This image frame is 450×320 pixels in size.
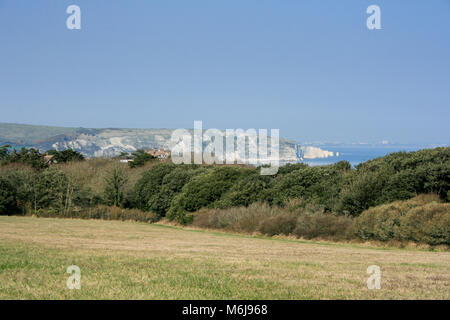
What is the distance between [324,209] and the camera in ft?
144

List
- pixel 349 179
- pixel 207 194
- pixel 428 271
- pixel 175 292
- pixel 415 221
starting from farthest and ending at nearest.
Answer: pixel 207 194
pixel 349 179
pixel 415 221
pixel 428 271
pixel 175 292

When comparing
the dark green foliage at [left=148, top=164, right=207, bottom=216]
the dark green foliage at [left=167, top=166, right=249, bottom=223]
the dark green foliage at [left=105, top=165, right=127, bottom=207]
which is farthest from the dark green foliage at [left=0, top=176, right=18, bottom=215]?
the dark green foliage at [left=167, top=166, right=249, bottom=223]

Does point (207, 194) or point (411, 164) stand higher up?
point (411, 164)

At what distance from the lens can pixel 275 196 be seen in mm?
50344

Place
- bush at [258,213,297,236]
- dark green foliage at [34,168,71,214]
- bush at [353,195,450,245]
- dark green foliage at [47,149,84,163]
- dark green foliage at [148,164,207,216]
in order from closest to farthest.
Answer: bush at [353,195,450,245] → bush at [258,213,297,236] → dark green foliage at [34,168,71,214] → dark green foliage at [148,164,207,216] → dark green foliage at [47,149,84,163]

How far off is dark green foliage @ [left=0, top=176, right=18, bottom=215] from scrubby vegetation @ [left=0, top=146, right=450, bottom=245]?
5.2 inches

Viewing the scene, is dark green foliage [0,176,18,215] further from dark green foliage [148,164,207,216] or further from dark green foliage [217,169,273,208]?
dark green foliage [217,169,273,208]

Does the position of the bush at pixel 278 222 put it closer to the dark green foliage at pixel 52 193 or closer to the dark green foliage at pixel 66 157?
the dark green foliage at pixel 52 193

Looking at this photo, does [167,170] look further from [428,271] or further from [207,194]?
[428,271]

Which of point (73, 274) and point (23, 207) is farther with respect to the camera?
point (23, 207)

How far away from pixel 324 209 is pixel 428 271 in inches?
1169

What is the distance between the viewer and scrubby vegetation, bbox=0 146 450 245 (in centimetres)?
3341
